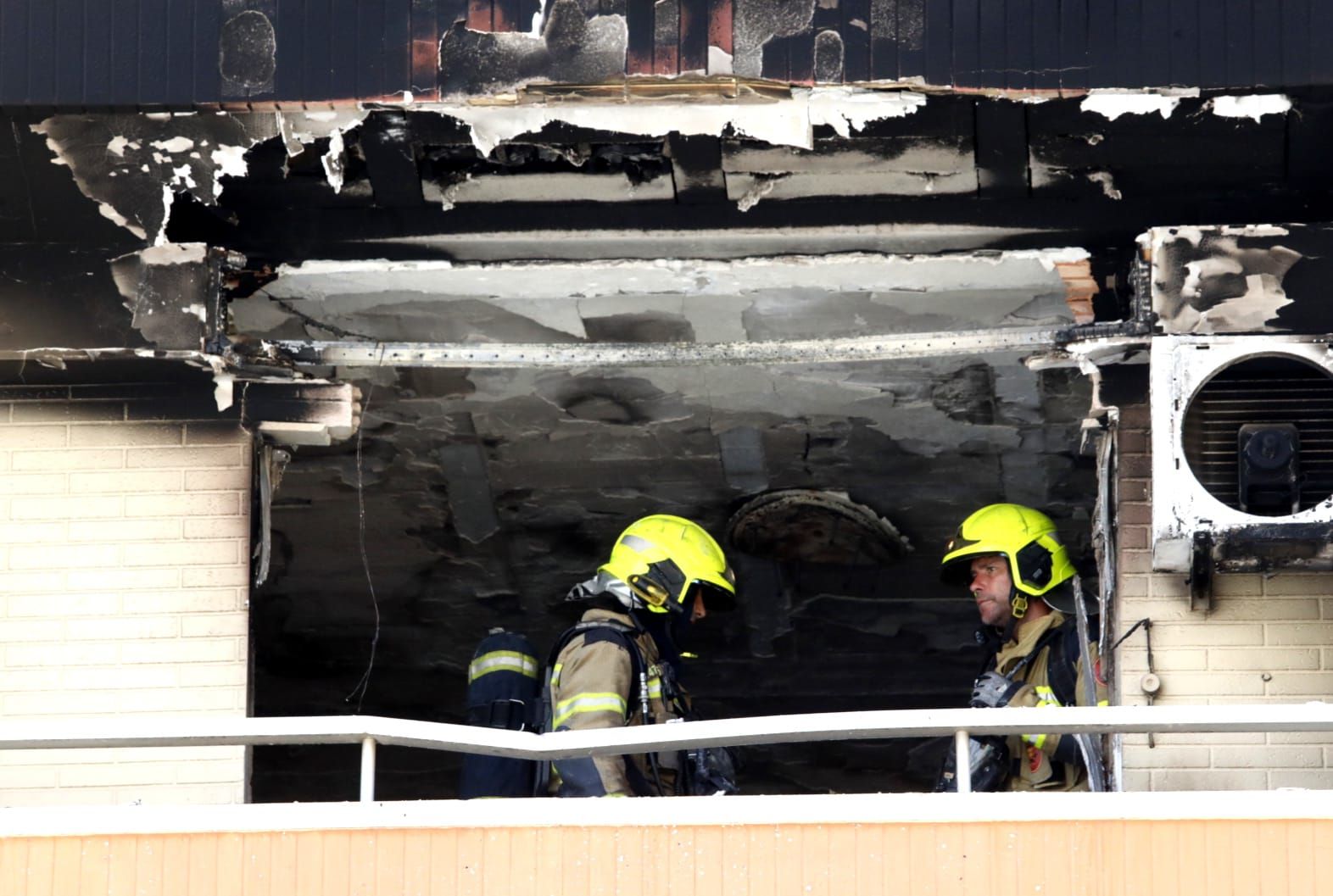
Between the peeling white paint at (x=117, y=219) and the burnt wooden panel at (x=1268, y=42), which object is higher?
the burnt wooden panel at (x=1268, y=42)

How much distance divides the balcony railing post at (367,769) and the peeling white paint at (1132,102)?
322 cm

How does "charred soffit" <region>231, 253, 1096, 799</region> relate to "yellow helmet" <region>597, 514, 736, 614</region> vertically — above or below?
above

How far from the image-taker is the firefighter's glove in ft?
25.9

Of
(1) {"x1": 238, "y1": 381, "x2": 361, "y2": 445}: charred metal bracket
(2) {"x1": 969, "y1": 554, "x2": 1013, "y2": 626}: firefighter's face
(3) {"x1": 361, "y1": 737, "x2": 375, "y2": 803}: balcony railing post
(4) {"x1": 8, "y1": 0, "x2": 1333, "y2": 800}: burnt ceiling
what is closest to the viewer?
(3) {"x1": 361, "y1": 737, "x2": 375, "y2": 803}: balcony railing post

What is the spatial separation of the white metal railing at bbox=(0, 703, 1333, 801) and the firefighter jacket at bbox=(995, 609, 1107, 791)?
1.40m

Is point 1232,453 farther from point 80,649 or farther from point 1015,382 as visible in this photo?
point 80,649

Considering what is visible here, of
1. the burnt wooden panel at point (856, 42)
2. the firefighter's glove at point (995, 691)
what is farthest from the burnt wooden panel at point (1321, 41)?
the firefighter's glove at point (995, 691)

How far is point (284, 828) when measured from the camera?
639 cm

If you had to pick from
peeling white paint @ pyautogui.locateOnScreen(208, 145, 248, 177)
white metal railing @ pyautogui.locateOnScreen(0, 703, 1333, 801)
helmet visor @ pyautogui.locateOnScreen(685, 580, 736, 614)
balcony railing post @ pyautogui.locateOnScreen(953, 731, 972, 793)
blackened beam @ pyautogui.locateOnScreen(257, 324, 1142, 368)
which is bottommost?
balcony railing post @ pyautogui.locateOnScreen(953, 731, 972, 793)

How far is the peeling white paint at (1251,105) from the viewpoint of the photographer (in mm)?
7320

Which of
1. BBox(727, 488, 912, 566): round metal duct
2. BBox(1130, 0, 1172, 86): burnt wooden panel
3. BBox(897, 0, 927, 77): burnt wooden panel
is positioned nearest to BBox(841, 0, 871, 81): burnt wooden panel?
BBox(897, 0, 927, 77): burnt wooden panel

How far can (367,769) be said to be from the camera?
6246 millimetres

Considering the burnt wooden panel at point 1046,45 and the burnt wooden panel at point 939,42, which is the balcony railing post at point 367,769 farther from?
the burnt wooden panel at point 1046,45

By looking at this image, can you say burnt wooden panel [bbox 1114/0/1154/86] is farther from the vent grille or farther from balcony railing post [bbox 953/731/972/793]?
balcony railing post [bbox 953/731/972/793]
